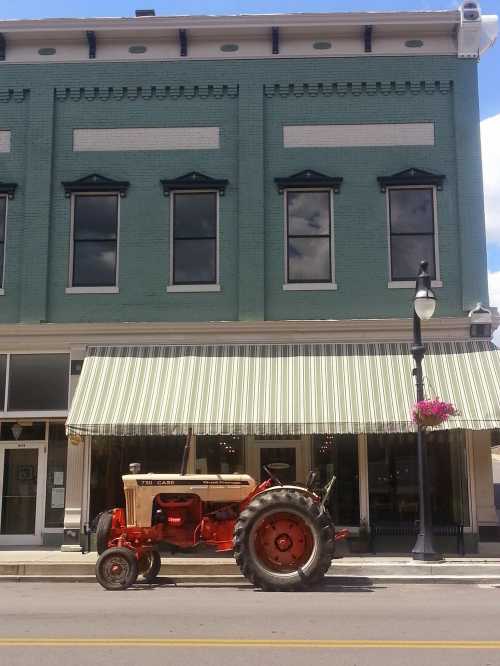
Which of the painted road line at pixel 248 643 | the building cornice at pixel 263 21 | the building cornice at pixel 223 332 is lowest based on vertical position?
the painted road line at pixel 248 643

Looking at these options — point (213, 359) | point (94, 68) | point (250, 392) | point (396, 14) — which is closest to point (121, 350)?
point (213, 359)

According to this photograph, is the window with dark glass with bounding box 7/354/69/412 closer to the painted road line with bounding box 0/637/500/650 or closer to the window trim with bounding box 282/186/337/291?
the window trim with bounding box 282/186/337/291

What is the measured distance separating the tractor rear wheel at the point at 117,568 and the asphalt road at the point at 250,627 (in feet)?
0.61

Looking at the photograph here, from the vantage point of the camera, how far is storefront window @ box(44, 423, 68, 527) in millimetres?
16609

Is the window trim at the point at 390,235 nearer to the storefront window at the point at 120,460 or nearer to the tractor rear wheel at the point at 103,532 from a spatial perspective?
the storefront window at the point at 120,460

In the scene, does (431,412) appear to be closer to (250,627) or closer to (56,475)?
(250,627)

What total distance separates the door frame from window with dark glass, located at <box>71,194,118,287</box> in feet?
14.4

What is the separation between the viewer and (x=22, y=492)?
16.8 metres

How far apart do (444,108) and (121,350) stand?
27.4 feet

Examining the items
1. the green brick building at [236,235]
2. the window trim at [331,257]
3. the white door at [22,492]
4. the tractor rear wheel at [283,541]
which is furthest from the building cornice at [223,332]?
the tractor rear wheel at [283,541]

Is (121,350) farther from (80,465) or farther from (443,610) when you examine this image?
(443,610)

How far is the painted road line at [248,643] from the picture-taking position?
7.23 m

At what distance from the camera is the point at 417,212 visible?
17.1m

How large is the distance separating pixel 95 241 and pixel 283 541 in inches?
330
